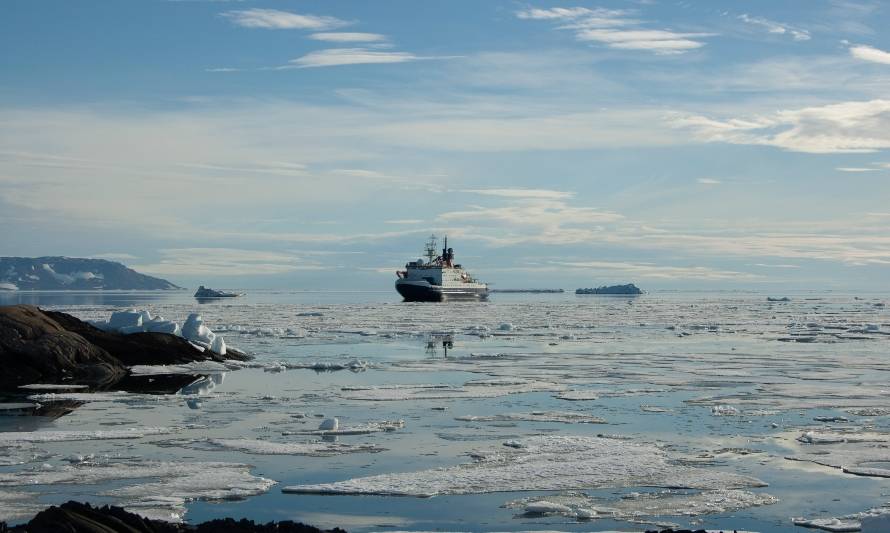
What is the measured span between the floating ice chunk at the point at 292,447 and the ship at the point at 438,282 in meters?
83.8

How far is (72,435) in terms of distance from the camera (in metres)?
11.1

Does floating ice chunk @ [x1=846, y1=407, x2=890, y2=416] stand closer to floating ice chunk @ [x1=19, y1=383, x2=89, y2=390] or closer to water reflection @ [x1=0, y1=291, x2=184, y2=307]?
floating ice chunk @ [x1=19, y1=383, x2=89, y2=390]

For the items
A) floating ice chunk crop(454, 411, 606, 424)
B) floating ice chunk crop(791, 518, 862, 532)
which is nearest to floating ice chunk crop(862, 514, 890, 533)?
floating ice chunk crop(791, 518, 862, 532)

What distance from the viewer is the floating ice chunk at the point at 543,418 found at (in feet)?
41.6

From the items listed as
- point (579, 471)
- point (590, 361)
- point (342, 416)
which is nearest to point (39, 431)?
point (342, 416)

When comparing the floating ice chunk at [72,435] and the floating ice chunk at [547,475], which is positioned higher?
the floating ice chunk at [547,475]

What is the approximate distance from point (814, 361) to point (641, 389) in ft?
27.4

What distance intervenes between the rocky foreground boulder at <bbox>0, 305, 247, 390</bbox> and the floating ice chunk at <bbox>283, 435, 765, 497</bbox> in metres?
10.5

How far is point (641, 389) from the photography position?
16.5 meters

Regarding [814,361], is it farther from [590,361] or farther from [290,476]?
[290,476]

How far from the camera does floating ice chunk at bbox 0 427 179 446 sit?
1084 cm

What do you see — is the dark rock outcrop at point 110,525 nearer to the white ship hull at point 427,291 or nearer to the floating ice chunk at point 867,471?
the floating ice chunk at point 867,471

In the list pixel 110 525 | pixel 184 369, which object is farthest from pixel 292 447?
pixel 184 369

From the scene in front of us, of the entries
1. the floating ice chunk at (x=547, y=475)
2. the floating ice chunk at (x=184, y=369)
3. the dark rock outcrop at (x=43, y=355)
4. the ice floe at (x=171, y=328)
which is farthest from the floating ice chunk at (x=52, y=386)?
the floating ice chunk at (x=547, y=475)
